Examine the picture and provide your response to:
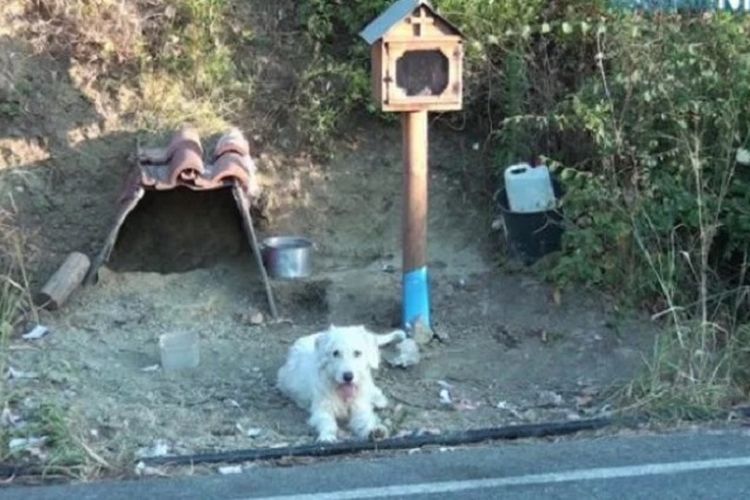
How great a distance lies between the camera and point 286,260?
28.1 feet

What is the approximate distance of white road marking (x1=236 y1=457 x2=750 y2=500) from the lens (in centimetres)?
538

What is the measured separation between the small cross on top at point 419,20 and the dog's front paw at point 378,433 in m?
2.55

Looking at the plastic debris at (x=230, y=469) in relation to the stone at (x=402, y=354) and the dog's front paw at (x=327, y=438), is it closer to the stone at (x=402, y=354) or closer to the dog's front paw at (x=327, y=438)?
the dog's front paw at (x=327, y=438)

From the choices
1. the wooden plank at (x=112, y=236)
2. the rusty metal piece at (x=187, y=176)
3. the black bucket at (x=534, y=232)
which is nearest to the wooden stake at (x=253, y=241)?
the rusty metal piece at (x=187, y=176)

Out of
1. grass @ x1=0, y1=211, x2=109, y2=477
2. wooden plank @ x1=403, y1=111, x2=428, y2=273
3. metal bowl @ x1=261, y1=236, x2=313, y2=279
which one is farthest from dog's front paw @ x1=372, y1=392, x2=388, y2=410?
metal bowl @ x1=261, y1=236, x2=313, y2=279

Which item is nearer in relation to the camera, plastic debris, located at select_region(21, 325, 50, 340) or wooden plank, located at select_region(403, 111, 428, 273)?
plastic debris, located at select_region(21, 325, 50, 340)

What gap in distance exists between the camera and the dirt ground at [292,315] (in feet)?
22.6

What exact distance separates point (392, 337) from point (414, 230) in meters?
0.71

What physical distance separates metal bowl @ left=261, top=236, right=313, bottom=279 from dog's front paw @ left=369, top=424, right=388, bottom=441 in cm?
228

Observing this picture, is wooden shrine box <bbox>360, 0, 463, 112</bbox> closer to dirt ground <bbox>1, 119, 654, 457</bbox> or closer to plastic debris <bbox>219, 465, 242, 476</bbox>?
dirt ground <bbox>1, 119, 654, 457</bbox>

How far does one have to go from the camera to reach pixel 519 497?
210 inches

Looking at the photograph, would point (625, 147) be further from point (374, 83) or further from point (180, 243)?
point (180, 243)

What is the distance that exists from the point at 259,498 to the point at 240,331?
9.26 ft

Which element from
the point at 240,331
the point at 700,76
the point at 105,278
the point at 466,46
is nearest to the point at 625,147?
the point at 700,76
